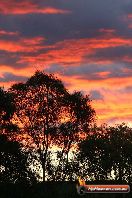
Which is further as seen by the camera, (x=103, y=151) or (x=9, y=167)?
(x=103, y=151)

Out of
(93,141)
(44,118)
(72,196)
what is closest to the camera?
(72,196)

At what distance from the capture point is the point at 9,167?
92.1m

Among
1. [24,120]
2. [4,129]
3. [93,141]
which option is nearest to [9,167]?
[4,129]

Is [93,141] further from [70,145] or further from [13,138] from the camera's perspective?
[13,138]

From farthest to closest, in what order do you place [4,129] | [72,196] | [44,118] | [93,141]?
[93,141], [44,118], [4,129], [72,196]

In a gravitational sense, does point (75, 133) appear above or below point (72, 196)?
above

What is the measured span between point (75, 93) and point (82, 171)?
85.2 feet

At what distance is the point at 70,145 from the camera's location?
11950 centimetres

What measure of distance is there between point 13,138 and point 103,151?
41.2m

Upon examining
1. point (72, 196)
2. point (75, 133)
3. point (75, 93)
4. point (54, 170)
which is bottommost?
point (72, 196)

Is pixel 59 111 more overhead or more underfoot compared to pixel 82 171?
more overhead

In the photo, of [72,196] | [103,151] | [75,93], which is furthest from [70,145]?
[72,196]

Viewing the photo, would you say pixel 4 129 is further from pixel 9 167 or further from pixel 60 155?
pixel 60 155

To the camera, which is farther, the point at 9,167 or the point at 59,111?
the point at 59,111
